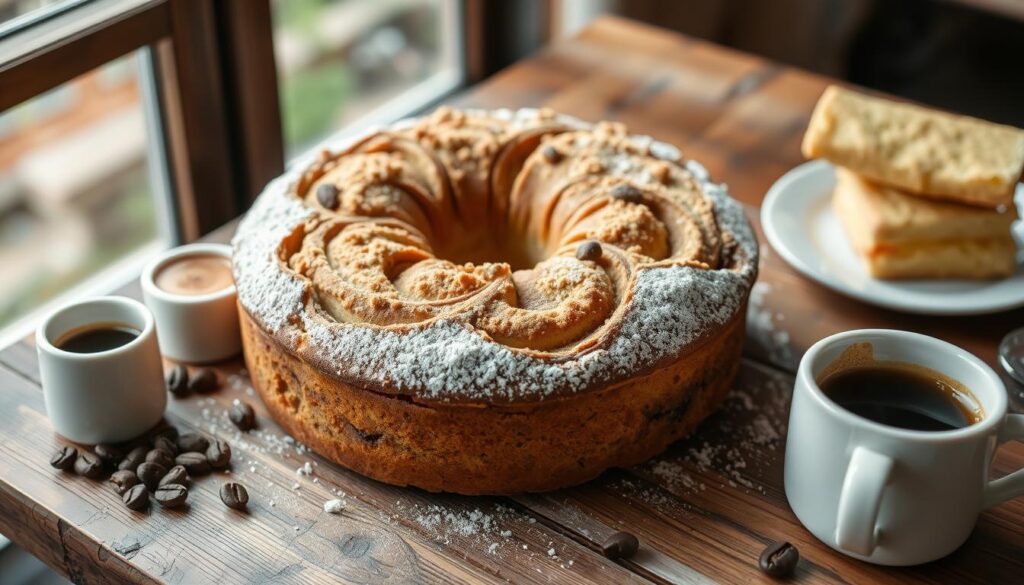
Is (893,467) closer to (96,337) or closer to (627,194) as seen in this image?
(627,194)

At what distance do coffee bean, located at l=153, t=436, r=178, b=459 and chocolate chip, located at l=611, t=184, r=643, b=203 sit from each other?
2.10 feet

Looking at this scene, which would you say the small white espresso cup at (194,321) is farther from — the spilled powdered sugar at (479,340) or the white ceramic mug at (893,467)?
the white ceramic mug at (893,467)

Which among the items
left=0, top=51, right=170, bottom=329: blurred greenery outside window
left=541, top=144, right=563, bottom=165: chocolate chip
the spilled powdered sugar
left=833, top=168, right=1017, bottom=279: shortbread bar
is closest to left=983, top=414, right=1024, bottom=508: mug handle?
the spilled powdered sugar

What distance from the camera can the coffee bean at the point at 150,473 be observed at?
1249 mm

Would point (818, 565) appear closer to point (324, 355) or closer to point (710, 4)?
point (324, 355)

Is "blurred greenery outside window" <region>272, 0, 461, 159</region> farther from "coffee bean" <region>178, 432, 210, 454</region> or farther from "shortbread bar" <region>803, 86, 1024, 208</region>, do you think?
"coffee bean" <region>178, 432, 210, 454</region>

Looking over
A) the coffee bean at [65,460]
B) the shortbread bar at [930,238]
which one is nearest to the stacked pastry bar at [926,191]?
the shortbread bar at [930,238]

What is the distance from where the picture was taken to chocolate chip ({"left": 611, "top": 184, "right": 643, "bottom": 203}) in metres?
1.42

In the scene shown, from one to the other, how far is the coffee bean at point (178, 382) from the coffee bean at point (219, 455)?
0.44 feet

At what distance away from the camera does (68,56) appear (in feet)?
4.91

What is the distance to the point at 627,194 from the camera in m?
1.42

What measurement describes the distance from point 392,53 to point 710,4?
1082mm

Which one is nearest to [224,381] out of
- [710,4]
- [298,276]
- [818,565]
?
[298,276]

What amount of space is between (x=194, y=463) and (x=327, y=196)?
381 mm
